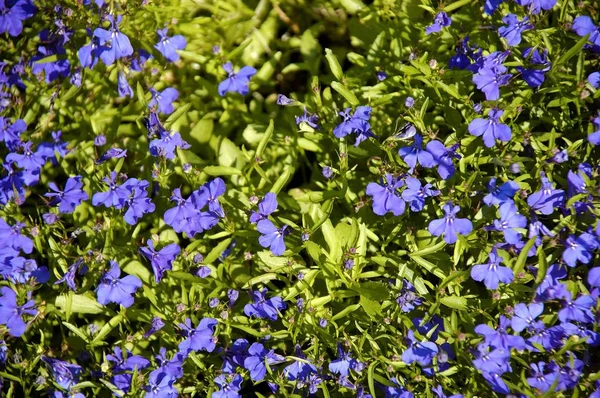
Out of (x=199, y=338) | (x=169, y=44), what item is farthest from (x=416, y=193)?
(x=169, y=44)

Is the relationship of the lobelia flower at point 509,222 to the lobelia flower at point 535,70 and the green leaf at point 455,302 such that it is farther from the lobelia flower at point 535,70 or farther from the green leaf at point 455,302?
the lobelia flower at point 535,70

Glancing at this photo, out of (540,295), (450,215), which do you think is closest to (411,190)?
(450,215)

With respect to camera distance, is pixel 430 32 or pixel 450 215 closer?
pixel 450 215

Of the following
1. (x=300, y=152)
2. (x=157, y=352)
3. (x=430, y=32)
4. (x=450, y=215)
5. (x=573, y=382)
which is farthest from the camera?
(x=300, y=152)

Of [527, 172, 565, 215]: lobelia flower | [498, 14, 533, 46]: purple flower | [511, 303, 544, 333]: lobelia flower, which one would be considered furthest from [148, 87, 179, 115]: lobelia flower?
[511, 303, 544, 333]: lobelia flower

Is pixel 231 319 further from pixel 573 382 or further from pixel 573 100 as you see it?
pixel 573 100

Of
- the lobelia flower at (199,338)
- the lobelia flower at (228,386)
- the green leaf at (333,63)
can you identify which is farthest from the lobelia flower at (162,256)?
the green leaf at (333,63)

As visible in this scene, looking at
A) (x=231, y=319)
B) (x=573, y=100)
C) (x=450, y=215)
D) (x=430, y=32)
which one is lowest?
(x=231, y=319)
